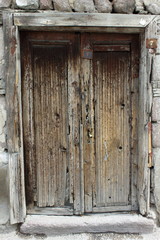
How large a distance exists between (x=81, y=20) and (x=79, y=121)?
101cm

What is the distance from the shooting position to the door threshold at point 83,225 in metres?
2.22

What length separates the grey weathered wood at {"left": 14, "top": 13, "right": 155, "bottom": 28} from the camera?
6.68ft

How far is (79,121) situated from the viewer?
2322 mm

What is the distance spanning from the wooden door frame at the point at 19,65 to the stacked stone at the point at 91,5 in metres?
0.07

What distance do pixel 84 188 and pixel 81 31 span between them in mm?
1691

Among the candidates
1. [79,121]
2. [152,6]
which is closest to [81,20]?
[152,6]

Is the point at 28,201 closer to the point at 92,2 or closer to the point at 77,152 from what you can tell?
the point at 77,152

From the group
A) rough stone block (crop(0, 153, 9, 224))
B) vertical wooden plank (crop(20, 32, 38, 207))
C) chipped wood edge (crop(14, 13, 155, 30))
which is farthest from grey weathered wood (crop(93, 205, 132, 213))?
chipped wood edge (crop(14, 13, 155, 30))

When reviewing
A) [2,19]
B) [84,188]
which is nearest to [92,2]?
[2,19]

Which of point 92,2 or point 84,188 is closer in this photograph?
point 92,2

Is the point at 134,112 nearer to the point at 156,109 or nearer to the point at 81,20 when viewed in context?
the point at 156,109

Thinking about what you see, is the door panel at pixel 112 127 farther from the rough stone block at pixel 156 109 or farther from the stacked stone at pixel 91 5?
the stacked stone at pixel 91 5

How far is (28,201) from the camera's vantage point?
2.36m

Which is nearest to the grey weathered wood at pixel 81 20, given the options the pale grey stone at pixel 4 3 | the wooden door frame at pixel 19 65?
the wooden door frame at pixel 19 65
